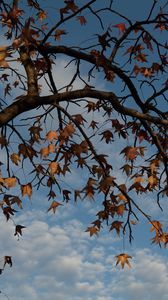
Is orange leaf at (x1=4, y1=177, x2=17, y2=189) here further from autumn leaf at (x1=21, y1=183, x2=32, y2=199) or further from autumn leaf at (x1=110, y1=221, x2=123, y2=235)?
autumn leaf at (x1=110, y1=221, x2=123, y2=235)

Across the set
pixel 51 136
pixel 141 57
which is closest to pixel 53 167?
pixel 51 136

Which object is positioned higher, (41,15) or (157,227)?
(41,15)

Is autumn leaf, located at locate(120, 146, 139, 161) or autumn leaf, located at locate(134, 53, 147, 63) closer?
autumn leaf, located at locate(120, 146, 139, 161)

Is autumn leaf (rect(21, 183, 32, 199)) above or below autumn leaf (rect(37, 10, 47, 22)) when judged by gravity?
below

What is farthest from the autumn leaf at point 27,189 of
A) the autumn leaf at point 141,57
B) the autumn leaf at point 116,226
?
the autumn leaf at point 141,57

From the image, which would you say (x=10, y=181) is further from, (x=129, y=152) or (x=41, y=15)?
(x=41, y=15)

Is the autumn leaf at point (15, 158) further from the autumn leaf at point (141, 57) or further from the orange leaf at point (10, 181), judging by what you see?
the autumn leaf at point (141, 57)

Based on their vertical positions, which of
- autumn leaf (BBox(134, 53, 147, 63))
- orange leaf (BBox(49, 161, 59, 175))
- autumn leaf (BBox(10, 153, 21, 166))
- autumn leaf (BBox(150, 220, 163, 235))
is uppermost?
autumn leaf (BBox(134, 53, 147, 63))

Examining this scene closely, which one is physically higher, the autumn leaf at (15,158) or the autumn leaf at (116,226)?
the autumn leaf at (15,158)

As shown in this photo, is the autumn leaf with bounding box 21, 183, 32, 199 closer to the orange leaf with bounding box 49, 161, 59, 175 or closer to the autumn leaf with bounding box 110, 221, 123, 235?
the orange leaf with bounding box 49, 161, 59, 175

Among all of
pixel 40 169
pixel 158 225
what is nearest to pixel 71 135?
pixel 40 169

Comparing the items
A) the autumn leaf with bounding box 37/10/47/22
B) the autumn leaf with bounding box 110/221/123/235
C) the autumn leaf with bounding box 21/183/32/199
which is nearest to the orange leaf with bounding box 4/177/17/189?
the autumn leaf with bounding box 21/183/32/199

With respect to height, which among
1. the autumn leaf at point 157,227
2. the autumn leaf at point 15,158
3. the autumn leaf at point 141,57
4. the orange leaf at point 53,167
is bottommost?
the autumn leaf at point 157,227

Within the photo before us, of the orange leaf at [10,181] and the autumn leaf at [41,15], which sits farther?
the autumn leaf at [41,15]
